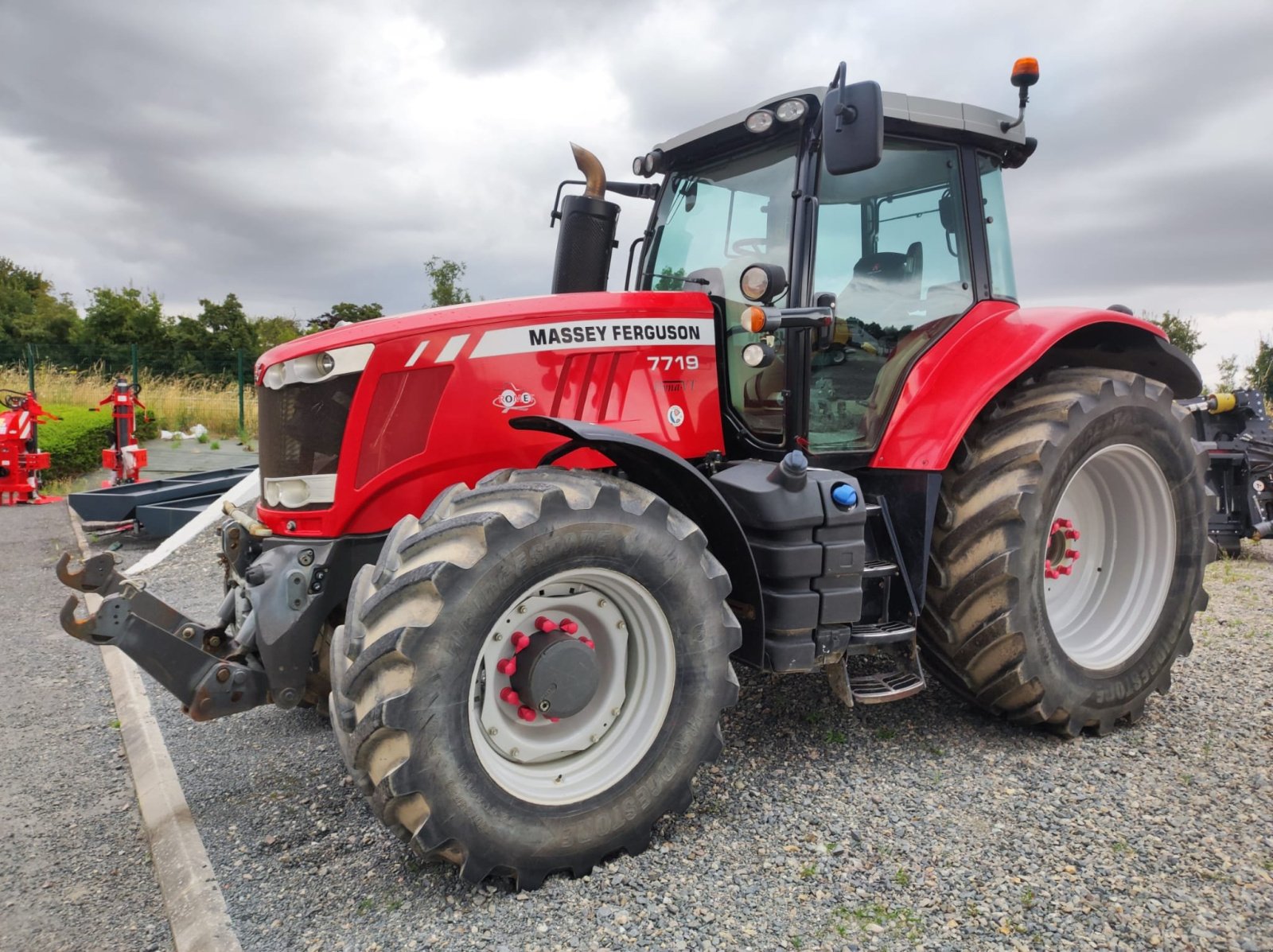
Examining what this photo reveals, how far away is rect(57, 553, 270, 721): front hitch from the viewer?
2660 mm

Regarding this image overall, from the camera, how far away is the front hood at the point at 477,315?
9.57ft

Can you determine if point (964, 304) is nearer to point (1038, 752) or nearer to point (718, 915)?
point (1038, 752)

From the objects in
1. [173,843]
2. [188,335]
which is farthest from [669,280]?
[188,335]

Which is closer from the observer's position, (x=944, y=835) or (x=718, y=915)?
(x=718, y=915)

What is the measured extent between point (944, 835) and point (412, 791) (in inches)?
64.8

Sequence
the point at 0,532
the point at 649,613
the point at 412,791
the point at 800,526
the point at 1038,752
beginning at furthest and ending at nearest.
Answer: the point at 0,532 → the point at 1038,752 → the point at 800,526 → the point at 649,613 → the point at 412,791

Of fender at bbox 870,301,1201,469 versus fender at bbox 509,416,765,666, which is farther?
fender at bbox 870,301,1201,469

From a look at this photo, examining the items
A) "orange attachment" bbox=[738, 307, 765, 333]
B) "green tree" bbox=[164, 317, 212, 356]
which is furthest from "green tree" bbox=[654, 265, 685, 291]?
"green tree" bbox=[164, 317, 212, 356]

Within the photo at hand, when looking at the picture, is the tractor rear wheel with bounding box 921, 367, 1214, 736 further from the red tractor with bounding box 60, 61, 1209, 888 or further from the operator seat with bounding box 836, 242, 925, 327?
the operator seat with bounding box 836, 242, 925, 327

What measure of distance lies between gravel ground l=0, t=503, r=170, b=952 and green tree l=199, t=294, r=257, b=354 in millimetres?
26255

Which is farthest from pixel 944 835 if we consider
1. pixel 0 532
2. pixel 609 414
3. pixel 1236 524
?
pixel 0 532

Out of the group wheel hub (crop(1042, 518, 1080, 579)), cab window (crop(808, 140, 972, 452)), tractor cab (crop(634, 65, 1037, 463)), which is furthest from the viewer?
wheel hub (crop(1042, 518, 1080, 579))

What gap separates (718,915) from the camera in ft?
7.59

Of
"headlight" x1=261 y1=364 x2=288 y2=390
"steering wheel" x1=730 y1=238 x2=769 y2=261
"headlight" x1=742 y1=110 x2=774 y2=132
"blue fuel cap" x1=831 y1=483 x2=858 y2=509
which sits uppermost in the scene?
"headlight" x1=742 y1=110 x2=774 y2=132
